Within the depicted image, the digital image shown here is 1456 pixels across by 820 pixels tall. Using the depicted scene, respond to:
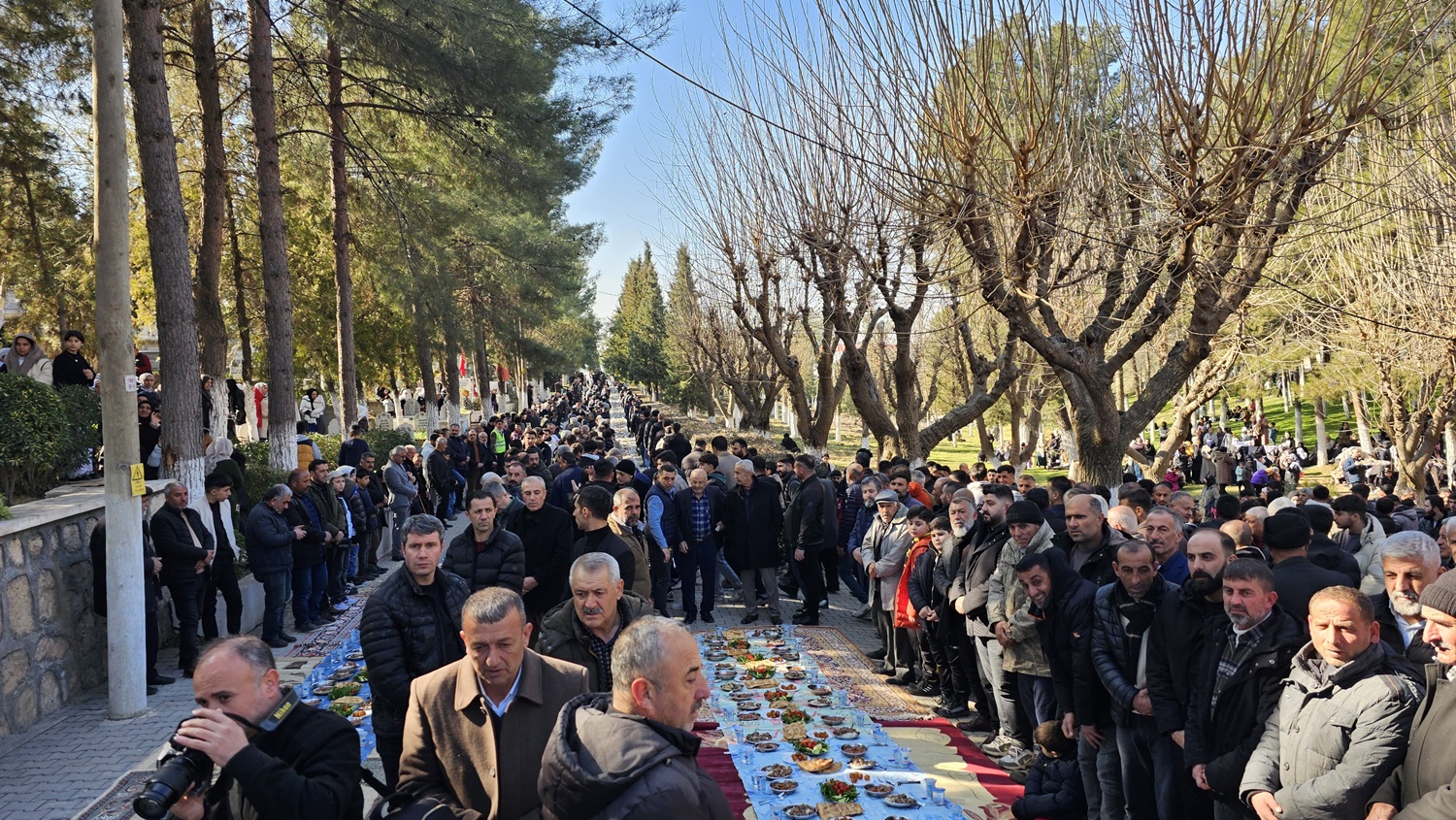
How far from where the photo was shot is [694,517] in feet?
37.9

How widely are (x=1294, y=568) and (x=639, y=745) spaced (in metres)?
4.41

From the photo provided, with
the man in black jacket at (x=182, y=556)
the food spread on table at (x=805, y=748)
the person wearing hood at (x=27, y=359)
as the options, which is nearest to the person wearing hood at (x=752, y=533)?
the food spread on table at (x=805, y=748)

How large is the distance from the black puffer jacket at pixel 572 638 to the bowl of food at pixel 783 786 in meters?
2.20

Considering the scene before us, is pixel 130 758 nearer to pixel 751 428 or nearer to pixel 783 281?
pixel 783 281

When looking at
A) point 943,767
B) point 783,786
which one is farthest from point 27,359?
point 943,767

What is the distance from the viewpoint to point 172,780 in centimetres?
281

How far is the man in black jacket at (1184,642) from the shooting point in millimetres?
5059

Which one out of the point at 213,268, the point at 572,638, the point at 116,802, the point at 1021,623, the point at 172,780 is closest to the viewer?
the point at 172,780

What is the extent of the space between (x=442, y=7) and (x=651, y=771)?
44.4 ft

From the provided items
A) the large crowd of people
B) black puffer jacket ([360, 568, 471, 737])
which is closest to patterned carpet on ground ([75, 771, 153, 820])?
the large crowd of people

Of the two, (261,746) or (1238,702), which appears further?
(1238,702)

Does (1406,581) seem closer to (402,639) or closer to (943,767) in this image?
(943,767)

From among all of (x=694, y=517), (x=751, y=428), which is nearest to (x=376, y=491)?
(x=694, y=517)

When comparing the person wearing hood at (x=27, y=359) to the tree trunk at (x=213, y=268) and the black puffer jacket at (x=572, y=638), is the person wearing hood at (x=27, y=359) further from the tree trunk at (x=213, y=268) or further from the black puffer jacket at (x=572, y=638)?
the black puffer jacket at (x=572, y=638)
